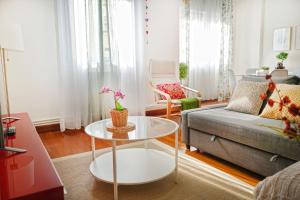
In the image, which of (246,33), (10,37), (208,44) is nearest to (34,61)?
(10,37)

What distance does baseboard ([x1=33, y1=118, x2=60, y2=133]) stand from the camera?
347 centimetres

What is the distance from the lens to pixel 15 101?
328 cm

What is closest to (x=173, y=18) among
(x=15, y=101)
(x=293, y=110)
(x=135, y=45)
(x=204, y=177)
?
(x=135, y=45)

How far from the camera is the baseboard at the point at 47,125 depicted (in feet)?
11.4

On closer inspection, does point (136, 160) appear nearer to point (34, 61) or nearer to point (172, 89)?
point (172, 89)

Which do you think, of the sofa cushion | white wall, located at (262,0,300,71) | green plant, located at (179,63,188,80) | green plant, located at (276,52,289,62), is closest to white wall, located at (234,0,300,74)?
white wall, located at (262,0,300,71)

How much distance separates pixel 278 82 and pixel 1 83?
3.30m

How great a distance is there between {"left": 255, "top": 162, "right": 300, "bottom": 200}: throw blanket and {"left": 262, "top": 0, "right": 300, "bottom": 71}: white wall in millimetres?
4311

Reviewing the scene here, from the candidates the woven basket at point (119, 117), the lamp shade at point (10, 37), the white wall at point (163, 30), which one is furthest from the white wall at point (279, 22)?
the lamp shade at point (10, 37)

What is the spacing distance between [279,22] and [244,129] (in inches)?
151

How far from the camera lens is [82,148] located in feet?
9.31

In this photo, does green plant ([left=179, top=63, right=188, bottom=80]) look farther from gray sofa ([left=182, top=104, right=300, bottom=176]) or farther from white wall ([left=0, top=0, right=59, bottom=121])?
white wall ([left=0, top=0, right=59, bottom=121])

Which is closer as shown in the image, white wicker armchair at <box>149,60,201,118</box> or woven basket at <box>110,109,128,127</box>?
woven basket at <box>110,109,128,127</box>

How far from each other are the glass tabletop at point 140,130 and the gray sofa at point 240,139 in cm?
43
